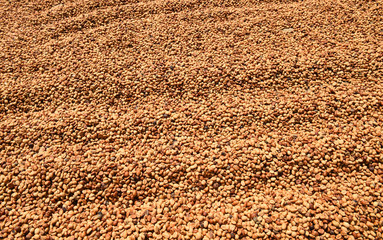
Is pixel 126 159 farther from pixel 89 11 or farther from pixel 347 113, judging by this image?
pixel 89 11

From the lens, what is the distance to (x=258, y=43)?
363 cm

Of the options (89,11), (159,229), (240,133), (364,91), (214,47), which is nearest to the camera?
(159,229)

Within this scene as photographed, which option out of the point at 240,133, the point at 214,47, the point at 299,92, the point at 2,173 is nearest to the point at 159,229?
the point at 240,133

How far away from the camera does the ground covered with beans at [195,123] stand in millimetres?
2291

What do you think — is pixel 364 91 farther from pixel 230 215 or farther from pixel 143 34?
pixel 143 34

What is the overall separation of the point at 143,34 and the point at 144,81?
965 millimetres

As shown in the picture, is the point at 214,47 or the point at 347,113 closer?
the point at 347,113

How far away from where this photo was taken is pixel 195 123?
2.89 metres

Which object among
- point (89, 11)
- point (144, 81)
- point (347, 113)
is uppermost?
point (89, 11)

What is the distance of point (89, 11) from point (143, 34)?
119 cm

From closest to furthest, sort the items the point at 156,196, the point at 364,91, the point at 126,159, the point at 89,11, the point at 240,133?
the point at 156,196 → the point at 126,159 → the point at 240,133 → the point at 364,91 → the point at 89,11

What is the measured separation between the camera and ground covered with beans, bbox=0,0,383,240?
229 centimetres

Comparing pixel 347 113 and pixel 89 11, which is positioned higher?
pixel 89 11

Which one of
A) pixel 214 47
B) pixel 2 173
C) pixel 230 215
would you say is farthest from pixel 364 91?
pixel 2 173
